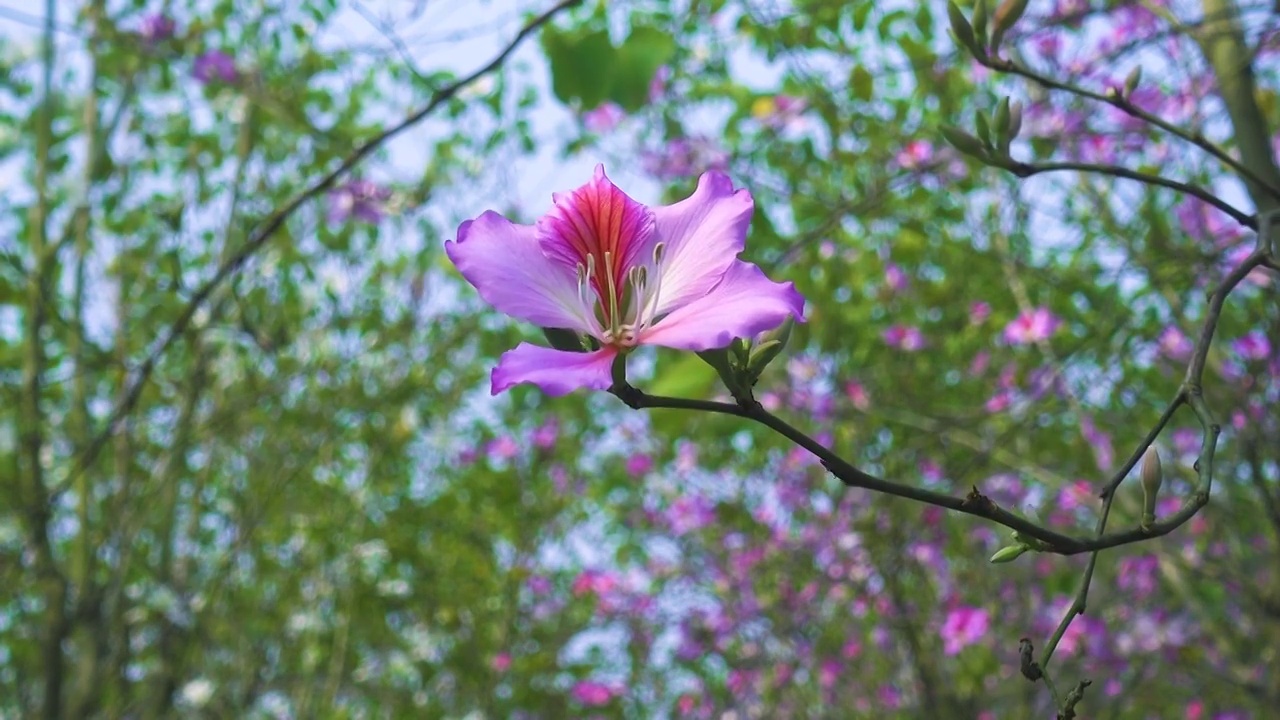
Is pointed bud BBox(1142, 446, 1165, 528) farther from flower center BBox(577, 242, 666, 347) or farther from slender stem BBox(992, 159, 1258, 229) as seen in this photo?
flower center BBox(577, 242, 666, 347)

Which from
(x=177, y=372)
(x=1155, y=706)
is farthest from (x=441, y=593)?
(x=1155, y=706)

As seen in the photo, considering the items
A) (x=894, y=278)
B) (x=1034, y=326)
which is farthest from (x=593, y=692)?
(x=1034, y=326)

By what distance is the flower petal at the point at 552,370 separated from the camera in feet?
2.24

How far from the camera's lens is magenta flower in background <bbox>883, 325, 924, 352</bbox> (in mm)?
4125

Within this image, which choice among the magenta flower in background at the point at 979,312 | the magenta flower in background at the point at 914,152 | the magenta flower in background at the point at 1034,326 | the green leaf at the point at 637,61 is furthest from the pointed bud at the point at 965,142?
the magenta flower in background at the point at 979,312

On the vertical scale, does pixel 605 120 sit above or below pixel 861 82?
above

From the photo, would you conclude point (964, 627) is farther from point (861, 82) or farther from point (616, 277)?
point (616, 277)

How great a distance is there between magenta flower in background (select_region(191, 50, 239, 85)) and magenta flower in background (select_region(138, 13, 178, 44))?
123 mm

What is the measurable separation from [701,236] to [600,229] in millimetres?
107

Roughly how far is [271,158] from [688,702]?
3.23m

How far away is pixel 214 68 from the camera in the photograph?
11.3 feet

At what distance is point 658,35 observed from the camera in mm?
1775

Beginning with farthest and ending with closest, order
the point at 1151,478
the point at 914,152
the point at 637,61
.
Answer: the point at 914,152
the point at 637,61
the point at 1151,478

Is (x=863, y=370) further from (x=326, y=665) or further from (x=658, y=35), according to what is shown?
(x=326, y=665)
